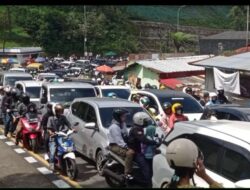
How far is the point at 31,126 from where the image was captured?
1320 cm

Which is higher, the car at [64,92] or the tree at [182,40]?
the tree at [182,40]

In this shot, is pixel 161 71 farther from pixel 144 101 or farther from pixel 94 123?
pixel 94 123

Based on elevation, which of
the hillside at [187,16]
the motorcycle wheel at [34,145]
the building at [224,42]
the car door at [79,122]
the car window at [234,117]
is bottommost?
the motorcycle wheel at [34,145]

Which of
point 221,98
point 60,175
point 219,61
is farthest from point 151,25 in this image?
point 60,175

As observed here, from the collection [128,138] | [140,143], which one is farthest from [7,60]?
[140,143]

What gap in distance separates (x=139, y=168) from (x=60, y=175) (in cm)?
248

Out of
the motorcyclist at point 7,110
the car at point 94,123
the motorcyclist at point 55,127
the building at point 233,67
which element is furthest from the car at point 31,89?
the building at point 233,67

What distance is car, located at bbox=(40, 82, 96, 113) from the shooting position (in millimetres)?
15138

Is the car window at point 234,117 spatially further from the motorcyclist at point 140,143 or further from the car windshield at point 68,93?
the car windshield at point 68,93

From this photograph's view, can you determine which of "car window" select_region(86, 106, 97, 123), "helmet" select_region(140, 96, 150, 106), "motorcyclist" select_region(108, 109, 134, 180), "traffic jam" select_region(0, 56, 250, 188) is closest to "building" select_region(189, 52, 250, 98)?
"traffic jam" select_region(0, 56, 250, 188)

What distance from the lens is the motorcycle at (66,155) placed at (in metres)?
9.76

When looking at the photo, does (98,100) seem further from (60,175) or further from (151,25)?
(151,25)

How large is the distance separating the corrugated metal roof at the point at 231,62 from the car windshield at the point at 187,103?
281 inches

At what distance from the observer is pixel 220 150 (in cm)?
618
